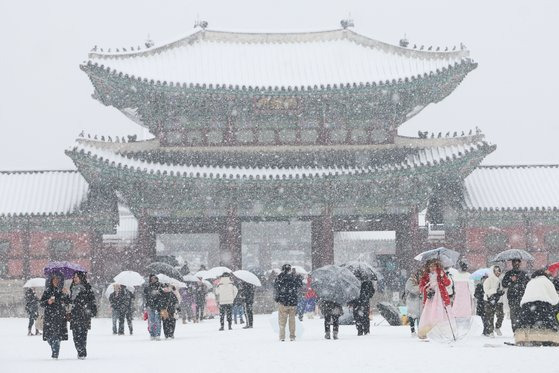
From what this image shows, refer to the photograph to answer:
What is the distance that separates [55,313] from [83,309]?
444mm

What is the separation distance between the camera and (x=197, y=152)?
29922 mm

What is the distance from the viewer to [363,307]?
759 inches

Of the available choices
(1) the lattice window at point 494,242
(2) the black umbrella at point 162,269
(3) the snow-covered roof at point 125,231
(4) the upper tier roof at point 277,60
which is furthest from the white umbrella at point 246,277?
(1) the lattice window at point 494,242

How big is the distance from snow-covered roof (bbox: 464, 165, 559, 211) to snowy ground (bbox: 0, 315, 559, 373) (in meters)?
11.7

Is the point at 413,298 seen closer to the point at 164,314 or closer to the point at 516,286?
the point at 516,286

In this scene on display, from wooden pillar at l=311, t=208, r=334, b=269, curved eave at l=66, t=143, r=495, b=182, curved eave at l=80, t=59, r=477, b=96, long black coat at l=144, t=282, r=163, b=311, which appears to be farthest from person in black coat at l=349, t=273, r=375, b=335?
curved eave at l=80, t=59, r=477, b=96

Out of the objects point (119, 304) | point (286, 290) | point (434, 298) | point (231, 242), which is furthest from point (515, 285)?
point (231, 242)

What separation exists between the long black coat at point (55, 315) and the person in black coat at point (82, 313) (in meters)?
0.14

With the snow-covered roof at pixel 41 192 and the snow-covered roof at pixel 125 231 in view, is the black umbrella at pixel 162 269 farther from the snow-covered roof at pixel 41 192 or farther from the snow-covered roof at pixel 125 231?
the snow-covered roof at pixel 41 192

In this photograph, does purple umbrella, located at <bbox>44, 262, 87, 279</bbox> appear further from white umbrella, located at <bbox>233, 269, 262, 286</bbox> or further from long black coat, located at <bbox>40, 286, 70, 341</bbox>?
white umbrella, located at <bbox>233, 269, 262, 286</bbox>

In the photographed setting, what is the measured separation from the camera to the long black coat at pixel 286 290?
707 inches

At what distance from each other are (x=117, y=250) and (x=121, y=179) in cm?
285

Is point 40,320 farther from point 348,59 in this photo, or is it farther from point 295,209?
point 348,59

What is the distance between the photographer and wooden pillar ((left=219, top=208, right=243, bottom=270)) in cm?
2878
